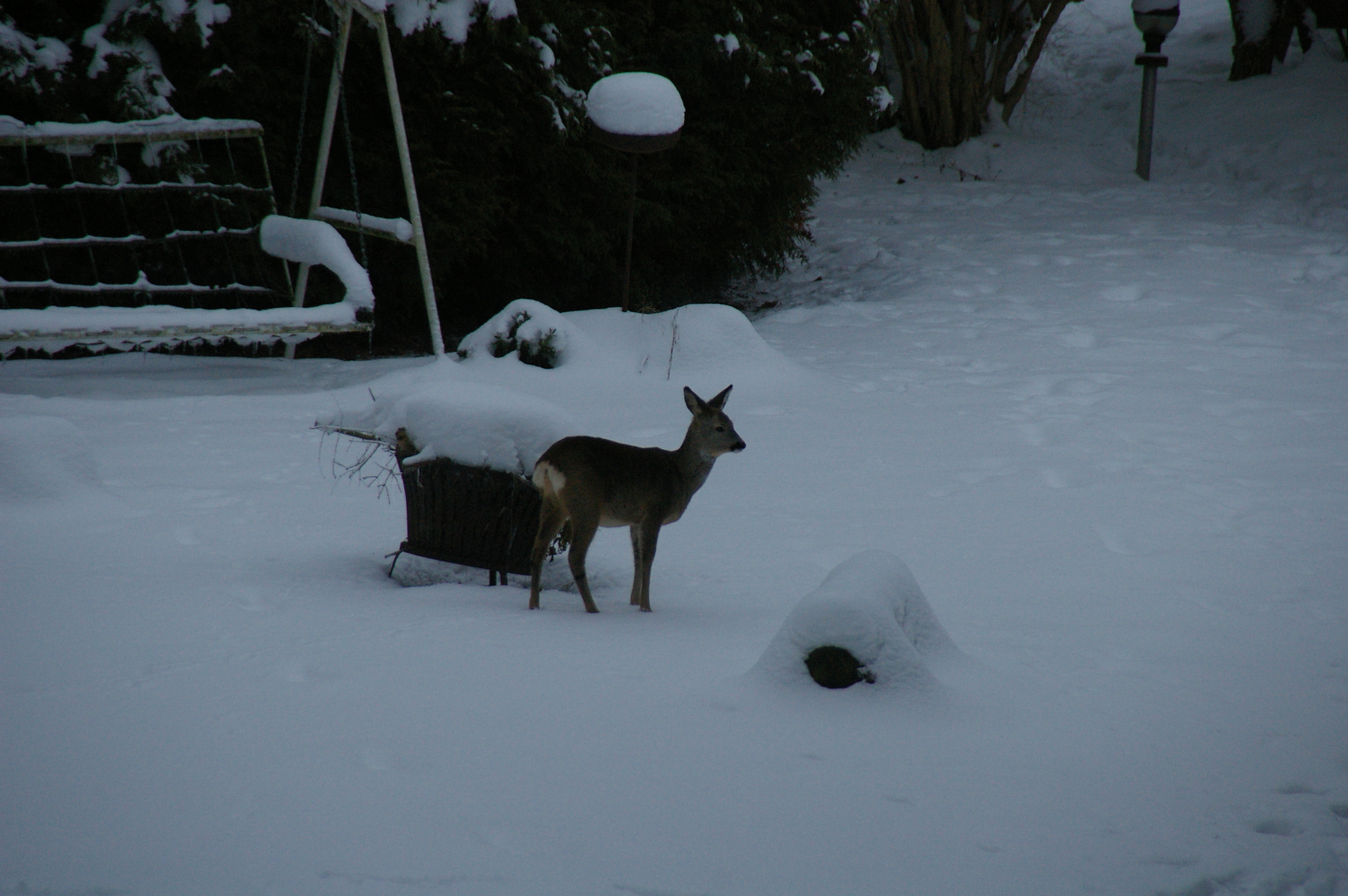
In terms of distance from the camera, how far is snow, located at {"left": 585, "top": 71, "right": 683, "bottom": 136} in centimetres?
646

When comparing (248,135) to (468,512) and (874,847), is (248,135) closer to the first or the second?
(468,512)

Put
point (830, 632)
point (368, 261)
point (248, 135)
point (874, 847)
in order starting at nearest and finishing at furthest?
point (874, 847) < point (830, 632) < point (248, 135) < point (368, 261)

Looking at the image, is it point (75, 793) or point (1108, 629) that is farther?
point (1108, 629)

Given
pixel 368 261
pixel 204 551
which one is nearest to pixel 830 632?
pixel 204 551

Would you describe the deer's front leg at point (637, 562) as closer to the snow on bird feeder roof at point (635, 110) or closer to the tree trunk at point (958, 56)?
the snow on bird feeder roof at point (635, 110)

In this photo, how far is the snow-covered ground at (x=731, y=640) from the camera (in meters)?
1.85

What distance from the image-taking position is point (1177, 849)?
1.93 m

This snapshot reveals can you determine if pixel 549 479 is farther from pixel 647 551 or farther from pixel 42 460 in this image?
pixel 42 460

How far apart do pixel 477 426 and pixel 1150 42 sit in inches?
431

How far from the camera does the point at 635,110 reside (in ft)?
21.2

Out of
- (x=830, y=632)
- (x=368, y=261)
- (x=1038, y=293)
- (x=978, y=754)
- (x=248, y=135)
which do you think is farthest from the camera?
(x=1038, y=293)

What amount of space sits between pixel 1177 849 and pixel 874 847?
0.57 metres

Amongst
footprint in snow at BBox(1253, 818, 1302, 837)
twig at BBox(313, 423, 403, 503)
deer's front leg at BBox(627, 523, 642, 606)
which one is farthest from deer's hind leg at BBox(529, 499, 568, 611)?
footprint in snow at BBox(1253, 818, 1302, 837)

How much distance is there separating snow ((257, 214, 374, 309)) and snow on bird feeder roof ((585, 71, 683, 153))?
1.80 meters
